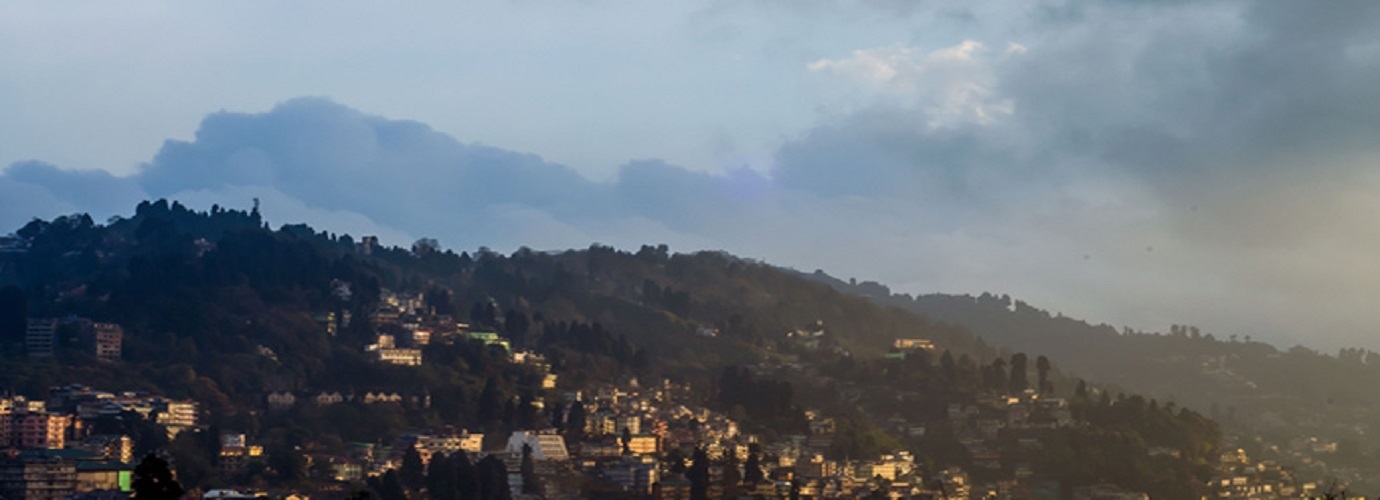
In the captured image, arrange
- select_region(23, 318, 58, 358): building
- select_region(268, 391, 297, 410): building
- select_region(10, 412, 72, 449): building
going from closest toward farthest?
select_region(10, 412, 72, 449): building → select_region(268, 391, 297, 410): building → select_region(23, 318, 58, 358): building

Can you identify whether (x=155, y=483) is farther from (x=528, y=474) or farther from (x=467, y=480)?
(x=528, y=474)

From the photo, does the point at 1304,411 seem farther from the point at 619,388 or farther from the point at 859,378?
the point at 619,388

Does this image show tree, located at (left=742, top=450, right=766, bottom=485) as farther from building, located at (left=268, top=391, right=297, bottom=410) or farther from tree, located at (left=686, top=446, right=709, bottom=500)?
building, located at (left=268, top=391, right=297, bottom=410)

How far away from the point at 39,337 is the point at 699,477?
119 feet

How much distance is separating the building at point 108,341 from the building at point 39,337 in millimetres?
2257

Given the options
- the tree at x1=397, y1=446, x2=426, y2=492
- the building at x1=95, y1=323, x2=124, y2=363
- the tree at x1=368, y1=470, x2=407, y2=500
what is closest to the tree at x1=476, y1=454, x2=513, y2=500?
the tree at x1=397, y1=446, x2=426, y2=492

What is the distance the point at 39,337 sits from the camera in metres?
128

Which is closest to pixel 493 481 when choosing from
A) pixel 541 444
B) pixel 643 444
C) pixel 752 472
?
pixel 541 444

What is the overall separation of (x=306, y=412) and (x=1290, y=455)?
247 ft

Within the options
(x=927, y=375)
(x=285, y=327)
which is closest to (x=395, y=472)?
(x=285, y=327)

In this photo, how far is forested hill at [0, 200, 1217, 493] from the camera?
123875 millimetres

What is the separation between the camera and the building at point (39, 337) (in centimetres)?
12625

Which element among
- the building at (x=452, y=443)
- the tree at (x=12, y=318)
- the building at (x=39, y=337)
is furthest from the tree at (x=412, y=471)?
the tree at (x=12, y=318)

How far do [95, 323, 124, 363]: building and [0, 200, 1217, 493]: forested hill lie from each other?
24.8 inches
